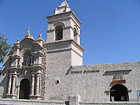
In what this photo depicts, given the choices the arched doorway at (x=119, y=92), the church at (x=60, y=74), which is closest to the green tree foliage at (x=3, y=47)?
the church at (x=60, y=74)

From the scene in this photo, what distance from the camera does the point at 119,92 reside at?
63.8 feet

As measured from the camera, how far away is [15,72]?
79.2ft

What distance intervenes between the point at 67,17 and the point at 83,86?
33.1 feet

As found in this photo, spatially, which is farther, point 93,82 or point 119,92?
point 93,82

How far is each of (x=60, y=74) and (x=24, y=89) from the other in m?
6.40

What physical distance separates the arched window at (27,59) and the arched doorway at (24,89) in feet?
8.05

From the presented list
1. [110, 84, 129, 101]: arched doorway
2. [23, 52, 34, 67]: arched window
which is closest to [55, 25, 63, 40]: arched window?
[23, 52, 34, 67]: arched window

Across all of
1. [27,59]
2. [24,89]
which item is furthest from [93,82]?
[27,59]

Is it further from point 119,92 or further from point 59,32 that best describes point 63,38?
point 119,92

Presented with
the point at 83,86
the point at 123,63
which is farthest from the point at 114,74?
the point at 83,86

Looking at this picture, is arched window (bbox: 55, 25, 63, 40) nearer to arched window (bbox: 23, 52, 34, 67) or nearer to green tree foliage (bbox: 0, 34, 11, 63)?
arched window (bbox: 23, 52, 34, 67)

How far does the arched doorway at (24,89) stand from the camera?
78.3ft

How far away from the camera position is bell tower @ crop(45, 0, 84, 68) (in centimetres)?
2233

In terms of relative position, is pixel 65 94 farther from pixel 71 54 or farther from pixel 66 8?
pixel 66 8
